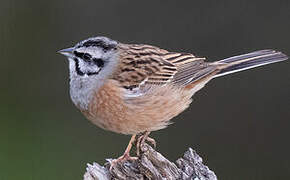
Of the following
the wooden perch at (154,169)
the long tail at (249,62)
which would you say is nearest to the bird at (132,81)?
the long tail at (249,62)

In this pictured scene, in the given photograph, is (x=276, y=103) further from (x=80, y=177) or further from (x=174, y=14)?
(x=80, y=177)

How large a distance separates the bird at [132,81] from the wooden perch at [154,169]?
17cm

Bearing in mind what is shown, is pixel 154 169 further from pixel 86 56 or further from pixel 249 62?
pixel 249 62

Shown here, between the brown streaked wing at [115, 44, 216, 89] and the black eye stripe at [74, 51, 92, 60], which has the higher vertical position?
the black eye stripe at [74, 51, 92, 60]

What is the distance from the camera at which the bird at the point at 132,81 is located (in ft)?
24.4

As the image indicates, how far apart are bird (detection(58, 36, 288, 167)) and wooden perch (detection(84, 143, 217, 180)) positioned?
6.7 inches

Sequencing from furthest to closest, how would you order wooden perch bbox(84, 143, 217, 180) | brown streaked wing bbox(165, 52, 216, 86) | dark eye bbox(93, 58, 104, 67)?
brown streaked wing bbox(165, 52, 216, 86) < dark eye bbox(93, 58, 104, 67) < wooden perch bbox(84, 143, 217, 180)

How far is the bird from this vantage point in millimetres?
7445

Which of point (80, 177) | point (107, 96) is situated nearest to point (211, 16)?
point (80, 177)

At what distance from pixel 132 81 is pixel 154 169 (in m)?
1.01

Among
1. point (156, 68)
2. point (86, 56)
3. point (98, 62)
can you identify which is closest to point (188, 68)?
point (156, 68)

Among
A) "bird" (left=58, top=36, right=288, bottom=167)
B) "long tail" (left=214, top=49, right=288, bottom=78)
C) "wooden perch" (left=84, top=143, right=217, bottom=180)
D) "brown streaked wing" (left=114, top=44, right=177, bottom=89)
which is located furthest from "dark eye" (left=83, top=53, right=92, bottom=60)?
"long tail" (left=214, top=49, right=288, bottom=78)

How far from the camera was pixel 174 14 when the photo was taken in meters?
10.6

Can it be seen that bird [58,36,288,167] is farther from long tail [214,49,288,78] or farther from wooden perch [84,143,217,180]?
wooden perch [84,143,217,180]
